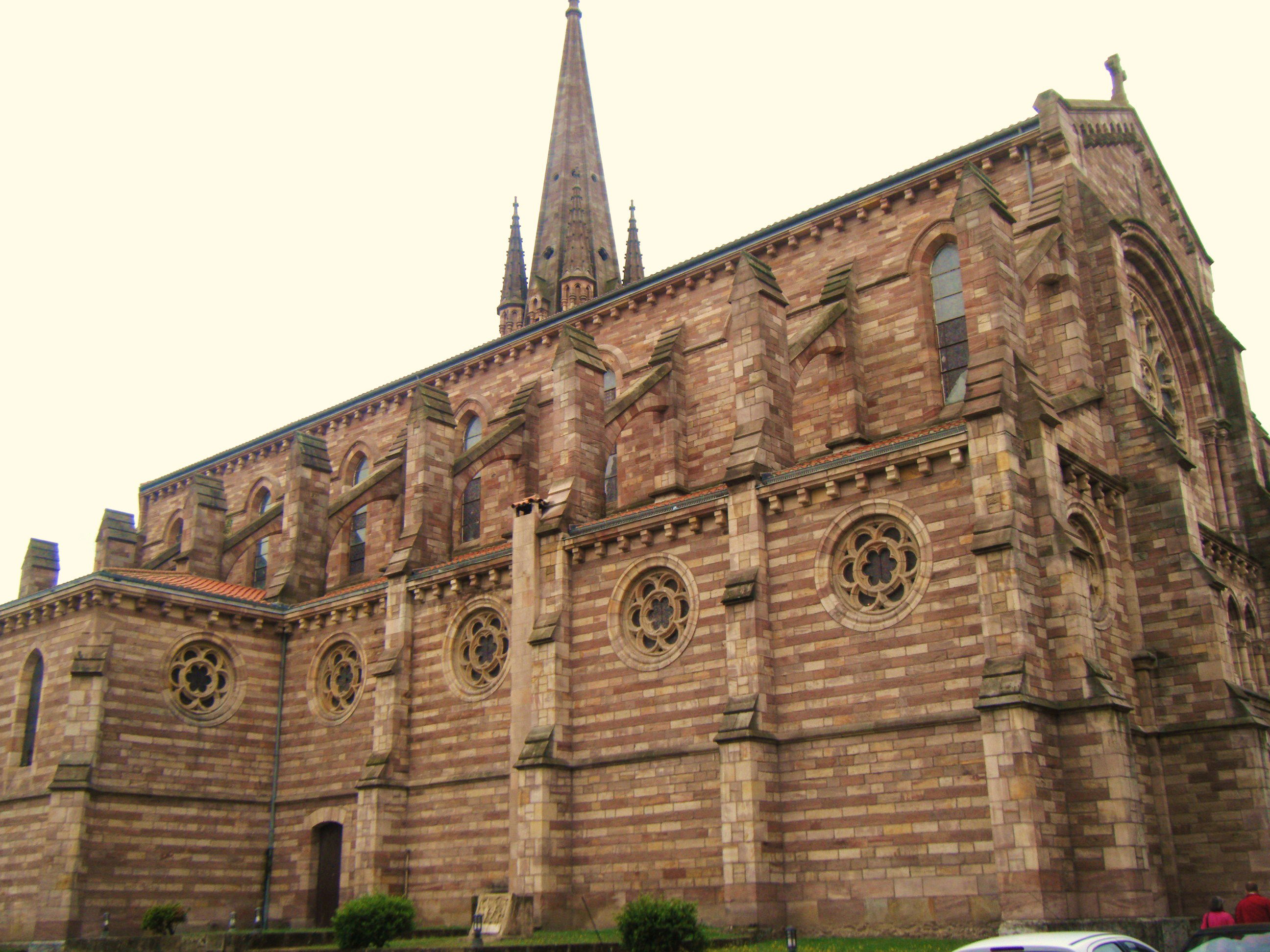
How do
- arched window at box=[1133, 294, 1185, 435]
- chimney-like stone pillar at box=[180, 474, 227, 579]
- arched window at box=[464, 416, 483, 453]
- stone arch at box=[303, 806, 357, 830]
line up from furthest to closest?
chimney-like stone pillar at box=[180, 474, 227, 579]
arched window at box=[464, 416, 483, 453]
stone arch at box=[303, 806, 357, 830]
arched window at box=[1133, 294, 1185, 435]

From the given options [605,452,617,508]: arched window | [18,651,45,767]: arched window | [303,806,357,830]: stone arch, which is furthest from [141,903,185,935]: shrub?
[605,452,617,508]: arched window

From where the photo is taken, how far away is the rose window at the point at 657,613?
23203 millimetres

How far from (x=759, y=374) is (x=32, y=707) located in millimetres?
20932

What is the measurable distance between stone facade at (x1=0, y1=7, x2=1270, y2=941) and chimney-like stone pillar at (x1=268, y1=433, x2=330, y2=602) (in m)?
0.12

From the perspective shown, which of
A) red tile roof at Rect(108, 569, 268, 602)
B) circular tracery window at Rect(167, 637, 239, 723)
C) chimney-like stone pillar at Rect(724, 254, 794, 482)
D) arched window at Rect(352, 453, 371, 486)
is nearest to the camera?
chimney-like stone pillar at Rect(724, 254, 794, 482)

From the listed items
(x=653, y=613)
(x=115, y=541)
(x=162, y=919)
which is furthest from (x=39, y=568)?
(x=653, y=613)

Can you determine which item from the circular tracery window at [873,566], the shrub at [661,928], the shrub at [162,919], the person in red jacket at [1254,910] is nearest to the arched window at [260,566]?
the shrub at [162,919]

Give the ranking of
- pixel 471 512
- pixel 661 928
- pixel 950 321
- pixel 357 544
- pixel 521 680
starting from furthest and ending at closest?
pixel 357 544
pixel 471 512
pixel 950 321
pixel 521 680
pixel 661 928

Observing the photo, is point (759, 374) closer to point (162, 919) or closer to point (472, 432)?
point (472, 432)

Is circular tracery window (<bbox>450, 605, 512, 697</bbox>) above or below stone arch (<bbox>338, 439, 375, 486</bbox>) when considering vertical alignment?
below

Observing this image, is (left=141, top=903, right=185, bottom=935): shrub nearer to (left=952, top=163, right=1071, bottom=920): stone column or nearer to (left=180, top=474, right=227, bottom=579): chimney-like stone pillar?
(left=180, top=474, right=227, bottom=579): chimney-like stone pillar

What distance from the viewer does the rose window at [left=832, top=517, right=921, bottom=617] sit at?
20109mm

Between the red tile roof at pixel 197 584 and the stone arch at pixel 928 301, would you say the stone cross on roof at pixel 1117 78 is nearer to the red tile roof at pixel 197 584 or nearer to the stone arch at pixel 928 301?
the stone arch at pixel 928 301

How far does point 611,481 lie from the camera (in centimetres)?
3231
